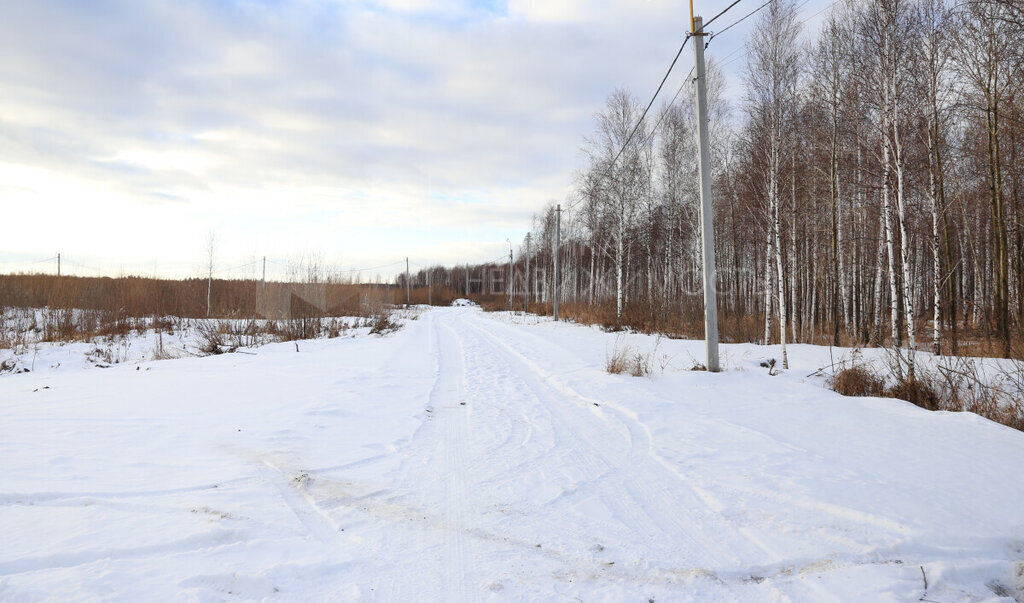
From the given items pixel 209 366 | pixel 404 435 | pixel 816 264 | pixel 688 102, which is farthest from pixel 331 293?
pixel 816 264

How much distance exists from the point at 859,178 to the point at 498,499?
19524 millimetres

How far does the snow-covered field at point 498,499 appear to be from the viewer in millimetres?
2357

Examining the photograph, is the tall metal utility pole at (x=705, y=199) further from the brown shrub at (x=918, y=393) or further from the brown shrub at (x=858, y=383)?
the brown shrub at (x=918, y=393)

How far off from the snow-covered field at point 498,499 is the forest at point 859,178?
200 inches

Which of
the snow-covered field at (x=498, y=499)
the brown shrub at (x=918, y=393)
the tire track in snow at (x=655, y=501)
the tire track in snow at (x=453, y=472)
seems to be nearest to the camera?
the snow-covered field at (x=498, y=499)

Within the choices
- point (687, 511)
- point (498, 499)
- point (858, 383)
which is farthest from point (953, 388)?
→ point (498, 499)

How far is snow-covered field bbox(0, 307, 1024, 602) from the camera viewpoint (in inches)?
92.8

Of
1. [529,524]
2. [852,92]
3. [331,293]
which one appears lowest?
[529,524]

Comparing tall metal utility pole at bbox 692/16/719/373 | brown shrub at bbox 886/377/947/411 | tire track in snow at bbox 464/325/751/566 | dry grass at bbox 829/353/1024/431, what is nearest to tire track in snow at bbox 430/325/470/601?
tire track in snow at bbox 464/325/751/566

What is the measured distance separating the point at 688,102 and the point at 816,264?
9.10 m

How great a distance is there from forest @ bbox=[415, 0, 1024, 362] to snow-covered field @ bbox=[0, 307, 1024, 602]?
16.6 feet

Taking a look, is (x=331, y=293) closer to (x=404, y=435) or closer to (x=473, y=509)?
(x=404, y=435)

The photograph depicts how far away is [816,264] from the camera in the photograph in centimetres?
1897

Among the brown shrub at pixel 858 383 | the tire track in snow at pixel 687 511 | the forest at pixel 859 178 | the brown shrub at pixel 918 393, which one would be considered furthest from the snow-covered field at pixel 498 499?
the forest at pixel 859 178
